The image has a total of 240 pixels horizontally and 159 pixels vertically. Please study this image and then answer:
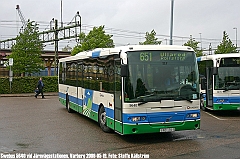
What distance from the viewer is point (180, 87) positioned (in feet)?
34.9

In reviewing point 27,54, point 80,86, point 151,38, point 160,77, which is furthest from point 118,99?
point 151,38

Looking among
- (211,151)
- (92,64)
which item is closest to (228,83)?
(92,64)

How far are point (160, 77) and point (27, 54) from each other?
28568 millimetres

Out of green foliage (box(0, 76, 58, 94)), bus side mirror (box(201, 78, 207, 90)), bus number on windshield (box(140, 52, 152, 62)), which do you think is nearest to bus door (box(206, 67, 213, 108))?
bus side mirror (box(201, 78, 207, 90))

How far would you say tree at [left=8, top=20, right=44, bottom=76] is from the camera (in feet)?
120

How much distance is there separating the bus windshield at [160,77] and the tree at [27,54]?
28027 millimetres

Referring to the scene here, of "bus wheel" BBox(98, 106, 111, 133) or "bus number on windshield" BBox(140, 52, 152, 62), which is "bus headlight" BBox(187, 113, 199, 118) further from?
"bus wheel" BBox(98, 106, 111, 133)

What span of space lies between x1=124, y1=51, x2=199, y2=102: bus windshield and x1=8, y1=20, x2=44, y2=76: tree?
92.0 feet

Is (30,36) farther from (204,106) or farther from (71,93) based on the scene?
(204,106)

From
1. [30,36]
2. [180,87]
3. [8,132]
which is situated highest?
[30,36]

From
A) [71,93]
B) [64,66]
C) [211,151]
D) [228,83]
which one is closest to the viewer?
[211,151]

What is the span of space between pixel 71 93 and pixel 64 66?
92.2 inches

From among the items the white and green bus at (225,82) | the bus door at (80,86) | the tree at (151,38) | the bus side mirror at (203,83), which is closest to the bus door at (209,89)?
the white and green bus at (225,82)

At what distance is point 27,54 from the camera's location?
36906 mm
